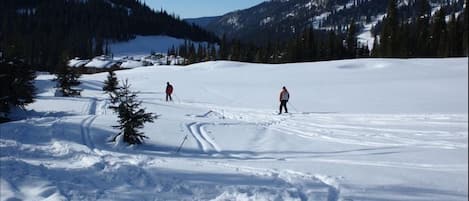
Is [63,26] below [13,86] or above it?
above

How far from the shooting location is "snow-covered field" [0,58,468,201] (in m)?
8.04

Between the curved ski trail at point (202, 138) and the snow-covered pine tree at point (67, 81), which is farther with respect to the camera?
the snow-covered pine tree at point (67, 81)

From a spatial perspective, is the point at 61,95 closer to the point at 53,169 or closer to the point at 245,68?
the point at 245,68

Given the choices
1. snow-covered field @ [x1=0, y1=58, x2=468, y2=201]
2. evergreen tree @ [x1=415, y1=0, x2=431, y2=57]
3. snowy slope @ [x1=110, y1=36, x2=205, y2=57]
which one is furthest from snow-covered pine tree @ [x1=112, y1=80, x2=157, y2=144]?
snowy slope @ [x1=110, y1=36, x2=205, y2=57]

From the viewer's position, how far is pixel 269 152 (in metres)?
12.7

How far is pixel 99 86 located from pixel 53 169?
44470 mm

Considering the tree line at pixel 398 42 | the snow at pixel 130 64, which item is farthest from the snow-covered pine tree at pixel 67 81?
the snow at pixel 130 64

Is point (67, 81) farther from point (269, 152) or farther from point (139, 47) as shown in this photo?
point (139, 47)

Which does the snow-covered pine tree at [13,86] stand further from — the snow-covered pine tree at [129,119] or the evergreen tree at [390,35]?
the evergreen tree at [390,35]

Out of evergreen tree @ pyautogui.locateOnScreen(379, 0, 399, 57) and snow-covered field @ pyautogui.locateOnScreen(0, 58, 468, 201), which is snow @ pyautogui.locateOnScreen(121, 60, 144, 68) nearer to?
evergreen tree @ pyautogui.locateOnScreen(379, 0, 399, 57)

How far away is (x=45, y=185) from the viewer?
8.16m

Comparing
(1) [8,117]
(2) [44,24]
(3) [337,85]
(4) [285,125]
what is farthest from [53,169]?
(2) [44,24]

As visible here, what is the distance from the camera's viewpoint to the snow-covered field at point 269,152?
804 cm

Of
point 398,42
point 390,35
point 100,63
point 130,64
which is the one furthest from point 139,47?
point 398,42
